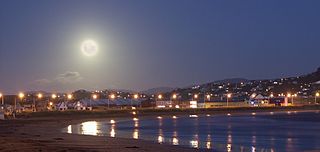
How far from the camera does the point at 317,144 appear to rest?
106ft

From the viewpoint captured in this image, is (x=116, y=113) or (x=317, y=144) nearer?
(x=317, y=144)

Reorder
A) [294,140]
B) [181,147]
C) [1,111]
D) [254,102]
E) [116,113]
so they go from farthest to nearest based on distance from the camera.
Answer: [254,102] → [116,113] → [1,111] → [294,140] → [181,147]

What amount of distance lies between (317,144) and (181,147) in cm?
745

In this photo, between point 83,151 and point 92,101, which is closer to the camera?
point 83,151

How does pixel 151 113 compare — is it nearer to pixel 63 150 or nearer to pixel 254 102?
pixel 254 102

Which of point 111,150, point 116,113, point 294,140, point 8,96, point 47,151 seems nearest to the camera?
point 47,151

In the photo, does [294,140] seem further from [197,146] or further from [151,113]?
[151,113]

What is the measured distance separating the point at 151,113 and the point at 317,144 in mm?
79159

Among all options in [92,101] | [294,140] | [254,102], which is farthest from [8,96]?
[294,140]

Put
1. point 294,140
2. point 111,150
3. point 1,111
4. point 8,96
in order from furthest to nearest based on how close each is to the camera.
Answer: point 8,96 < point 1,111 < point 294,140 < point 111,150

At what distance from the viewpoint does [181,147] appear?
31531mm

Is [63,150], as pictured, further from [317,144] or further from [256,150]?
[317,144]

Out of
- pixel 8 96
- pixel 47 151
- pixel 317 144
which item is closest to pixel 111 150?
pixel 47 151

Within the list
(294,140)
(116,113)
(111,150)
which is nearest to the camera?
(111,150)
